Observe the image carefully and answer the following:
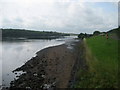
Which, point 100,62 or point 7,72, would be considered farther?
point 7,72

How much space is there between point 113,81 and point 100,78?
2.17m

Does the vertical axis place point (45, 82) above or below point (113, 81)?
below

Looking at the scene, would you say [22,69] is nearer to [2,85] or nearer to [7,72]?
[7,72]

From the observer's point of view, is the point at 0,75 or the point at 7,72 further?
the point at 7,72

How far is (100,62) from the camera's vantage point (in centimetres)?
2608

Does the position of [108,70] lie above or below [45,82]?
above

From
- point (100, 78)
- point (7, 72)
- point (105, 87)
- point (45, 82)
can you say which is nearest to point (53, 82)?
point (45, 82)

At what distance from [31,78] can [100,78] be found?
11031 mm

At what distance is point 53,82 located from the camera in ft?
85.6

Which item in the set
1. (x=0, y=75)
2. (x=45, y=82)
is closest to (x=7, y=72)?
(x=0, y=75)

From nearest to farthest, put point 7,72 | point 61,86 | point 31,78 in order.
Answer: point 61,86 < point 31,78 < point 7,72

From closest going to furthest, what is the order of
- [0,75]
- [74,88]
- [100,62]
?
[74,88], [100,62], [0,75]

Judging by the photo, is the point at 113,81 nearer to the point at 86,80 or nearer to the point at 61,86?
the point at 86,80

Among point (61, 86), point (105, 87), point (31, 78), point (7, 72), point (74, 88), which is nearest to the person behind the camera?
point (105, 87)
